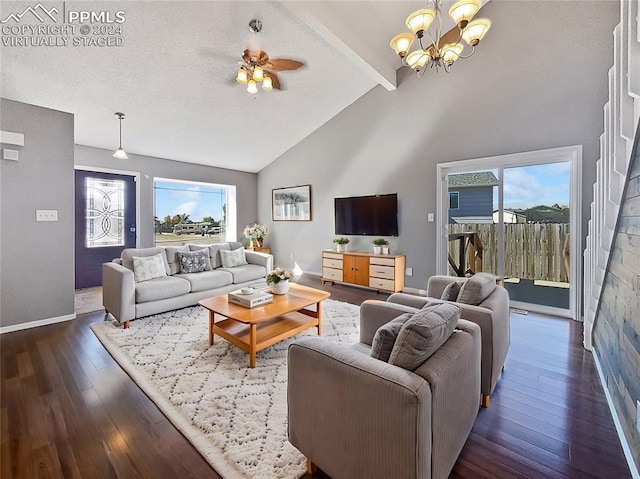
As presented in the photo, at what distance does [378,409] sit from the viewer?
1055 mm

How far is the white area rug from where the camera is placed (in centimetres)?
149

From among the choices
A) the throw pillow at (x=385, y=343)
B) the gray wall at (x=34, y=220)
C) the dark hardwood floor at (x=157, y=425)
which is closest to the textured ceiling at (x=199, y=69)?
the gray wall at (x=34, y=220)

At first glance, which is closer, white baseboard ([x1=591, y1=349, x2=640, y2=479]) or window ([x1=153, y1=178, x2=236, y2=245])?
white baseboard ([x1=591, y1=349, x2=640, y2=479])

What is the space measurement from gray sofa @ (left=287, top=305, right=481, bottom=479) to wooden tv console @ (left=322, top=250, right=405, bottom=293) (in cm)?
317

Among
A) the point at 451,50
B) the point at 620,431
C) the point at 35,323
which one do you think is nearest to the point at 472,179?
the point at 451,50

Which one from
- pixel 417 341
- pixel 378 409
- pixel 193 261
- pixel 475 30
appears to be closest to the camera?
pixel 378 409

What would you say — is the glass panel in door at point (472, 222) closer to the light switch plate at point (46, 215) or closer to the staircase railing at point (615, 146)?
the staircase railing at point (615, 146)

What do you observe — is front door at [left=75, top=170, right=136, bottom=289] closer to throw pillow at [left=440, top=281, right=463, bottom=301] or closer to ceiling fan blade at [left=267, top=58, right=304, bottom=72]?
ceiling fan blade at [left=267, top=58, right=304, bottom=72]

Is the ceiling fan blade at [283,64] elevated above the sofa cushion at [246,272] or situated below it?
above

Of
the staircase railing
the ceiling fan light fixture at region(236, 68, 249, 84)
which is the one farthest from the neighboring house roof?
the ceiling fan light fixture at region(236, 68, 249, 84)

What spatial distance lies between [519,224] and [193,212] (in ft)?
20.6

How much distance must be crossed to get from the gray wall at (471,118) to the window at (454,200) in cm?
27

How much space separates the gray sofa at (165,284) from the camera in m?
3.19

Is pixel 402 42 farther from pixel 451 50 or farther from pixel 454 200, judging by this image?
pixel 454 200
